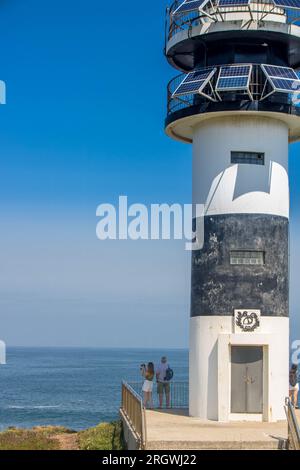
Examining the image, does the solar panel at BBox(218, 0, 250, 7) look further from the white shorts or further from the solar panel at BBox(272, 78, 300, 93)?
the white shorts

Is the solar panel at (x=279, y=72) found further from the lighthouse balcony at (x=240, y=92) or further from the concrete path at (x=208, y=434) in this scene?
the concrete path at (x=208, y=434)

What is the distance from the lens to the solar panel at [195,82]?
2207 centimetres

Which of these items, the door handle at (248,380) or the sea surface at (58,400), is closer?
the door handle at (248,380)

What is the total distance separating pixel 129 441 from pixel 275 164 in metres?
8.74

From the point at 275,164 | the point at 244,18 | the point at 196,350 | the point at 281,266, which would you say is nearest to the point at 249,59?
the point at 244,18

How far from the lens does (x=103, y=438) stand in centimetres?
2328

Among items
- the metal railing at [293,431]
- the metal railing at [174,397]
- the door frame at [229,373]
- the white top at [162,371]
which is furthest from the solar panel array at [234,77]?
the metal railing at [174,397]

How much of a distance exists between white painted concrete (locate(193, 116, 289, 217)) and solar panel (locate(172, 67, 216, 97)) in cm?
118

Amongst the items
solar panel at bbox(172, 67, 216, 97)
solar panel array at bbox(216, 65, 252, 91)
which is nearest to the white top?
solar panel at bbox(172, 67, 216, 97)

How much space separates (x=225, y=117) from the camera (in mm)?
22688

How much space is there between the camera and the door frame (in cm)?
2172

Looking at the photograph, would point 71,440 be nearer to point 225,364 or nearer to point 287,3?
point 225,364

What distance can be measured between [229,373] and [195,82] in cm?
806

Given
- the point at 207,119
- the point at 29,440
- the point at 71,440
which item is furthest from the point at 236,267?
the point at 29,440
